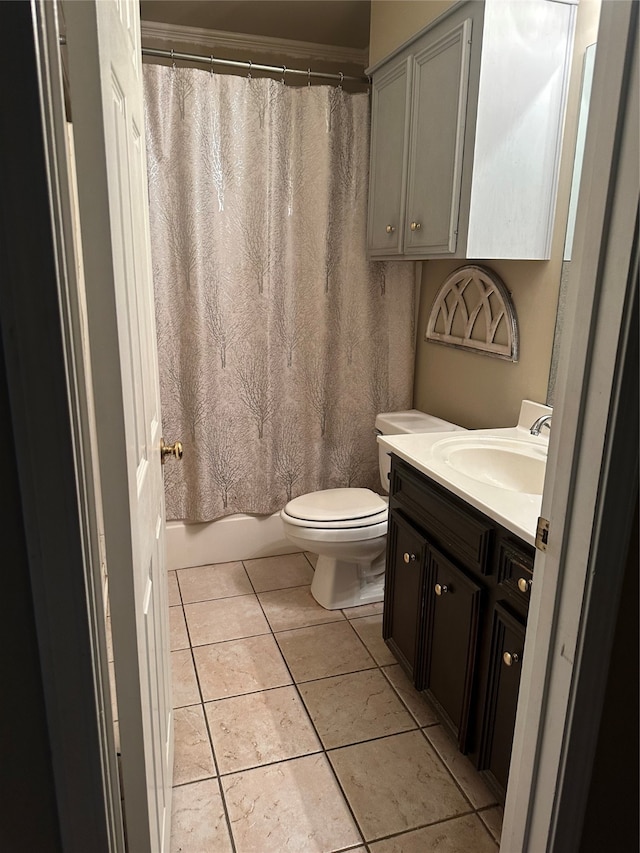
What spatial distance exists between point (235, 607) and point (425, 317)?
1.56 meters

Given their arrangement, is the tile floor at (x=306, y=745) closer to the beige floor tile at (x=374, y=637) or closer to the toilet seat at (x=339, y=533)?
the beige floor tile at (x=374, y=637)

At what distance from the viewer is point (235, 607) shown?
2629mm

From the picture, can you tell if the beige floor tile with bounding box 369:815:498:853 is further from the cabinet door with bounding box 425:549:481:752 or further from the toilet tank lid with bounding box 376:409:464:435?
the toilet tank lid with bounding box 376:409:464:435

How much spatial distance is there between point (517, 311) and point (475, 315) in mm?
262

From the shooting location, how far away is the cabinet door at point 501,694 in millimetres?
1478

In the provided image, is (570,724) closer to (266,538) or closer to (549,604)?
(549,604)

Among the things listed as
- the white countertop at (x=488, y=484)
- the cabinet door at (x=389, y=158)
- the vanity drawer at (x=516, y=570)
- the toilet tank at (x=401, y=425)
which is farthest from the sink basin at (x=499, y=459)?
the cabinet door at (x=389, y=158)

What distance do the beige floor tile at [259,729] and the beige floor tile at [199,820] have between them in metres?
0.09

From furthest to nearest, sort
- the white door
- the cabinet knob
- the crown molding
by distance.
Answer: the crown molding → the cabinet knob → the white door

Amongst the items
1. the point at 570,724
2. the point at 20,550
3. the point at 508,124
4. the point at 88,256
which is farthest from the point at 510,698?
the point at 508,124

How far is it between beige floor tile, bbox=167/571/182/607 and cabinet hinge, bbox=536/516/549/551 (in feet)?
6.14

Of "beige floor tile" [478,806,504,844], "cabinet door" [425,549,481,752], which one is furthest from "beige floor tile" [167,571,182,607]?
"beige floor tile" [478,806,504,844]

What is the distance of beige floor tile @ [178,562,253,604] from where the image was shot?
2.73 metres

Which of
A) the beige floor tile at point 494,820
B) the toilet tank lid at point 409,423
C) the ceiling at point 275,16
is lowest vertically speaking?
the beige floor tile at point 494,820
